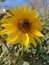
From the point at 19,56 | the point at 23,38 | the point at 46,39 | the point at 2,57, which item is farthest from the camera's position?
the point at 46,39

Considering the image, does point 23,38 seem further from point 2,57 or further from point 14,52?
point 2,57

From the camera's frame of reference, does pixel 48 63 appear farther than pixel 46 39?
No

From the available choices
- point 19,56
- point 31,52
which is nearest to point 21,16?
point 19,56

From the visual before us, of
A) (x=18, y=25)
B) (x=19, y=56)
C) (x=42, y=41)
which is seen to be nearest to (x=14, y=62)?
(x=19, y=56)

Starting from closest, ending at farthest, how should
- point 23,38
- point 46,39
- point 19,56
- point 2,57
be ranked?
point 23,38, point 19,56, point 2,57, point 46,39

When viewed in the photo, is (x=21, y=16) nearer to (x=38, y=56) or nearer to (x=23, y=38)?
(x=23, y=38)

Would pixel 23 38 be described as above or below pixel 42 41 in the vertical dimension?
above
